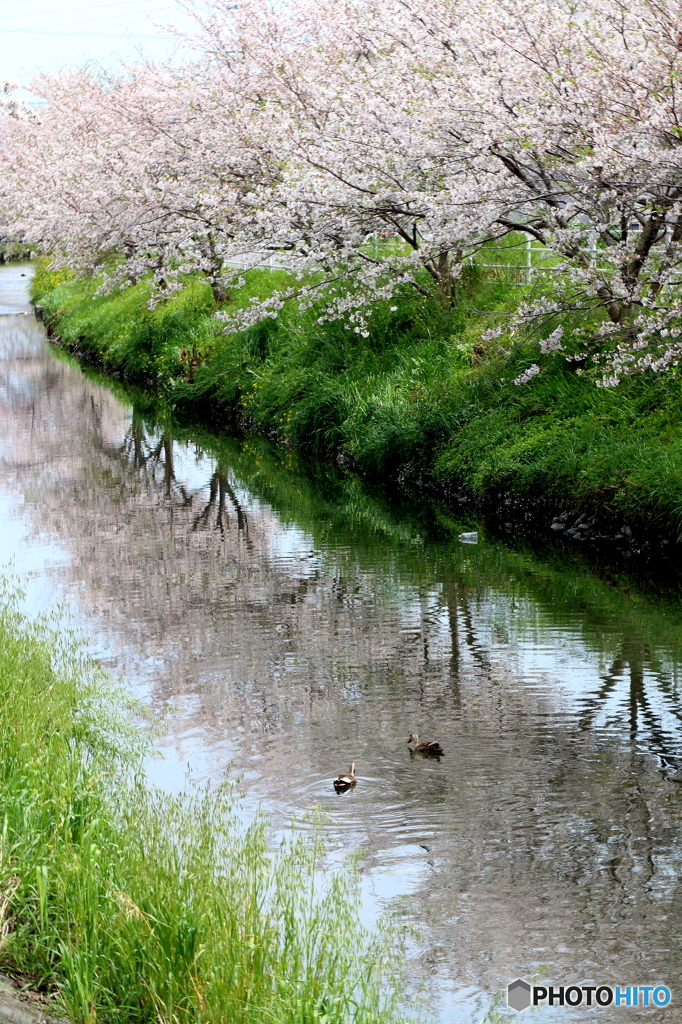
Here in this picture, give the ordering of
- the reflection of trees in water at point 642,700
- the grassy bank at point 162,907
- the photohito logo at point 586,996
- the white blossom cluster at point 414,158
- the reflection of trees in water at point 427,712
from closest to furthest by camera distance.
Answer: the grassy bank at point 162,907, the photohito logo at point 586,996, the reflection of trees in water at point 427,712, the reflection of trees in water at point 642,700, the white blossom cluster at point 414,158

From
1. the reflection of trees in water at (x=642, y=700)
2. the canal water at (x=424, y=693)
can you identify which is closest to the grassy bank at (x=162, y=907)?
the canal water at (x=424, y=693)

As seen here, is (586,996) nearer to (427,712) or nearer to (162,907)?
(162,907)

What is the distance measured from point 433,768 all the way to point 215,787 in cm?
149

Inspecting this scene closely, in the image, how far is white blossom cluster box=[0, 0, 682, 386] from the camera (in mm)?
14055

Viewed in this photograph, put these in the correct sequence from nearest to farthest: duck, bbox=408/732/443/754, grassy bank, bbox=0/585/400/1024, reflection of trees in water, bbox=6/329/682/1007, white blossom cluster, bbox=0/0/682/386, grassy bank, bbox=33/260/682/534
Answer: grassy bank, bbox=0/585/400/1024, reflection of trees in water, bbox=6/329/682/1007, duck, bbox=408/732/443/754, white blossom cluster, bbox=0/0/682/386, grassy bank, bbox=33/260/682/534

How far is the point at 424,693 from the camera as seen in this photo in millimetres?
9688

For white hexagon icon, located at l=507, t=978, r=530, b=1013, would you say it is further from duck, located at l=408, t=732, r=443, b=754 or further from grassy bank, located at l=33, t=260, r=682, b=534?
grassy bank, located at l=33, t=260, r=682, b=534

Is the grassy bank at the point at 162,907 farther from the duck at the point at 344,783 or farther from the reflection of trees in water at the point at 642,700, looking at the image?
the reflection of trees in water at the point at 642,700

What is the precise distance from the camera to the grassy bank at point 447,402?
14398 millimetres

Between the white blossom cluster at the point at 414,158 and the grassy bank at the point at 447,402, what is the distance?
55 cm

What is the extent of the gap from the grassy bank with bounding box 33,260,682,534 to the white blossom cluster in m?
0.55

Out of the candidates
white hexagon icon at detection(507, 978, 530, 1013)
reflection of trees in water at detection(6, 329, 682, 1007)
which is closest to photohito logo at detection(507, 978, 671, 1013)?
white hexagon icon at detection(507, 978, 530, 1013)

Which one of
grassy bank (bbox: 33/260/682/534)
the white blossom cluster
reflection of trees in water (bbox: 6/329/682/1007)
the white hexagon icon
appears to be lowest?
the white hexagon icon

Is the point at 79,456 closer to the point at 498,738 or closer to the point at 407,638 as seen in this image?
the point at 407,638
